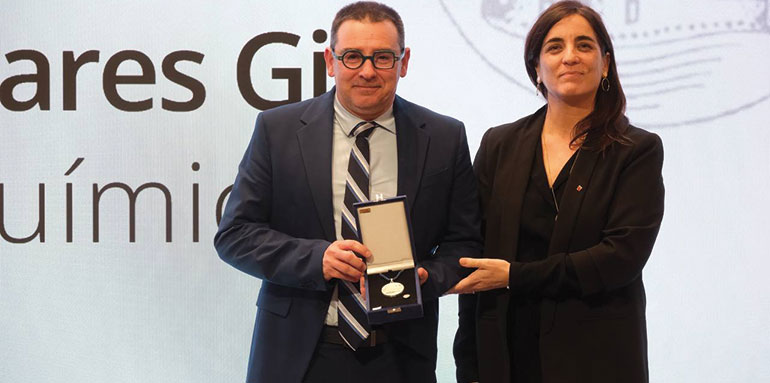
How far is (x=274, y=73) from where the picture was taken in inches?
135

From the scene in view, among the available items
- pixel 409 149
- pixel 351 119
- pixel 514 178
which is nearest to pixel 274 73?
pixel 351 119

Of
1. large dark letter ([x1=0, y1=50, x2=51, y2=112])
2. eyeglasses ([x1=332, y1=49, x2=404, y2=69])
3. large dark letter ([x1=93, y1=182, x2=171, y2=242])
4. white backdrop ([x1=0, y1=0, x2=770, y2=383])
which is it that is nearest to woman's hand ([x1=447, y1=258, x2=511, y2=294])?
eyeglasses ([x1=332, y1=49, x2=404, y2=69])

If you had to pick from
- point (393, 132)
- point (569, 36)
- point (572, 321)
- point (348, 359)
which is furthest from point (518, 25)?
point (348, 359)

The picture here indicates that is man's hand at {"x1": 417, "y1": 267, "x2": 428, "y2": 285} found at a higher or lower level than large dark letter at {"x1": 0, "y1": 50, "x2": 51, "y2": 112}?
lower

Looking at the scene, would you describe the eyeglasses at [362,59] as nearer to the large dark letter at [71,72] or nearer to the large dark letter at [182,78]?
the large dark letter at [182,78]

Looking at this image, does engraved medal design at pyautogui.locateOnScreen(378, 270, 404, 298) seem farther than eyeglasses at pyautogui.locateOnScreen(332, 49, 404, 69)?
No

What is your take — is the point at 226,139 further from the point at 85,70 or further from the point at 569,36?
the point at 569,36

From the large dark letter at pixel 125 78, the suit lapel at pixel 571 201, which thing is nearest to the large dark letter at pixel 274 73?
the large dark letter at pixel 125 78

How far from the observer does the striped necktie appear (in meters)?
2.15

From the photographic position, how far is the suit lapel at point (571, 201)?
7.26 ft

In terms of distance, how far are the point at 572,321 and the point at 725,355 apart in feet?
5.53

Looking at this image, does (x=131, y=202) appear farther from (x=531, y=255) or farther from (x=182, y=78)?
(x=531, y=255)

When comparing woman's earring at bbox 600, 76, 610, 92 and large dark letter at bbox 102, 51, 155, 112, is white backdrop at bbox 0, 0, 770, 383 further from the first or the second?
woman's earring at bbox 600, 76, 610, 92

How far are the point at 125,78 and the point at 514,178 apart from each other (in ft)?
6.38
